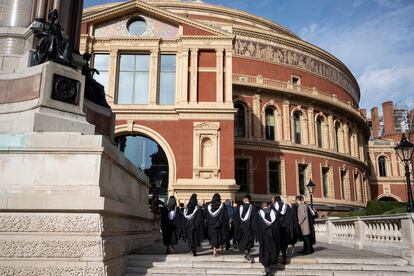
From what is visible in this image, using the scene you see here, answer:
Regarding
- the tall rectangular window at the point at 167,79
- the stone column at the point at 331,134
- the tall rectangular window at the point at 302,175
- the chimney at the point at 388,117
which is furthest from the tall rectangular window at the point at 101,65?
the chimney at the point at 388,117

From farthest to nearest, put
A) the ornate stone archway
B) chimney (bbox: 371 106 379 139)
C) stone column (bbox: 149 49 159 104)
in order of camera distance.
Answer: chimney (bbox: 371 106 379 139), stone column (bbox: 149 49 159 104), the ornate stone archway

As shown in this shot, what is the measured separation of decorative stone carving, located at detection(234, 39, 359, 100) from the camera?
34875 millimetres

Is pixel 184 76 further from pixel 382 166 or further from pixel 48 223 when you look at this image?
pixel 382 166

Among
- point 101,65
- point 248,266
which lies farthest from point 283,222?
point 101,65

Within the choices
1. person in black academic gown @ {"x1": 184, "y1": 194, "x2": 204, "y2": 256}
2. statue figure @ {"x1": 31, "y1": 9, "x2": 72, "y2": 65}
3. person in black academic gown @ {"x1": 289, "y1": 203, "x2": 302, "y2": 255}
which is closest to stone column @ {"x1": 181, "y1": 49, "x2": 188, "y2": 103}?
person in black academic gown @ {"x1": 289, "y1": 203, "x2": 302, "y2": 255}

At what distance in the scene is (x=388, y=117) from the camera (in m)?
59.7

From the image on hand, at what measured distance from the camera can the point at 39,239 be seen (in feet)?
17.9

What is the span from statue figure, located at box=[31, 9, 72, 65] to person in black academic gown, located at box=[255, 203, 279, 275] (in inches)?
199

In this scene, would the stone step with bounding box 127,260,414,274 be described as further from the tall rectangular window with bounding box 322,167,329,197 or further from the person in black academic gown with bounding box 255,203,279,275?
the tall rectangular window with bounding box 322,167,329,197

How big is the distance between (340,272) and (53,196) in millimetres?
5639

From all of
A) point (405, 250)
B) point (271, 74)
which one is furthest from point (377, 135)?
point (405, 250)

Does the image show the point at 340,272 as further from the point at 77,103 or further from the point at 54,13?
the point at 54,13

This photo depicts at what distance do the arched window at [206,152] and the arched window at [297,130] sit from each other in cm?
1318

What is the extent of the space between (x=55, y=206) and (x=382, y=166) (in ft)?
163
